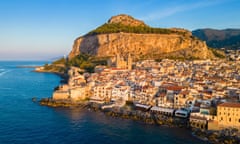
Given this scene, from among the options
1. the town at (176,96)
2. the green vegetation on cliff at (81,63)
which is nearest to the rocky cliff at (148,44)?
the green vegetation on cliff at (81,63)

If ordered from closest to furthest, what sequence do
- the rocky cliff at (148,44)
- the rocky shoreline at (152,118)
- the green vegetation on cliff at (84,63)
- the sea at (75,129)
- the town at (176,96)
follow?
the rocky shoreline at (152,118) → the sea at (75,129) → the town at (176,96) → the green vegetation on cliff at (84,63) → the rocky cliff at (148,44)

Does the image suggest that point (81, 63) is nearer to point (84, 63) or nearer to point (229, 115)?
point (84, 63)

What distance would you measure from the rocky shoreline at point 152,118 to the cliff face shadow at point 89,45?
55390 millimetres

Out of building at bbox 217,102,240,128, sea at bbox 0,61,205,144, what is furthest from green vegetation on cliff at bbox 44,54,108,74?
building at bbox 217,102,240,128

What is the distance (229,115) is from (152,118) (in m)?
8.25

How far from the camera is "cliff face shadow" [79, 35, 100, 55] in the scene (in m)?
92.4

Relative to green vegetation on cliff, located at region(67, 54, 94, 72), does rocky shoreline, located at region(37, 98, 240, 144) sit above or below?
below

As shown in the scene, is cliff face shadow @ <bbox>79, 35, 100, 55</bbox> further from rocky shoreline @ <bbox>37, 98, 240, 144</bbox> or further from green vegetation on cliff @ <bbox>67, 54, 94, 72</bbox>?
rocky shoreline @ <bbox>37, 98, 240, 144</bbox>

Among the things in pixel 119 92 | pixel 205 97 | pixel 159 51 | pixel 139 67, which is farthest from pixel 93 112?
pixel 159 51

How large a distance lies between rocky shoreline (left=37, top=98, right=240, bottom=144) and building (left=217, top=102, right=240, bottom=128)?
107 cm

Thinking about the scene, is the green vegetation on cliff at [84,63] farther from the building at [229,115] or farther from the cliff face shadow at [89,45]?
the building at [229,115]

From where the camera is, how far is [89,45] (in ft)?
316

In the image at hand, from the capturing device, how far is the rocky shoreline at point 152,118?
22.6 metres

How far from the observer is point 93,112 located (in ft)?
106
